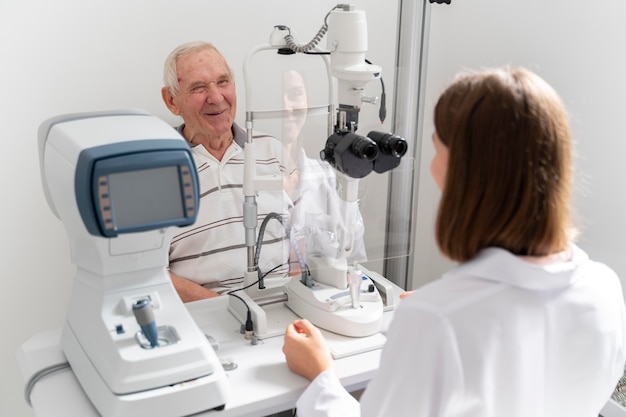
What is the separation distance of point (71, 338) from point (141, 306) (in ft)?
0.89

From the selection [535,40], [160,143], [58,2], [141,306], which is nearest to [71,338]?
[141,306]

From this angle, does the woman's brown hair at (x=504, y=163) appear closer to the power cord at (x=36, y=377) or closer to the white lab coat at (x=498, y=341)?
the white lab coat at (x=498, y=341)

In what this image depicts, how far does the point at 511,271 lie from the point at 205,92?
165 cm

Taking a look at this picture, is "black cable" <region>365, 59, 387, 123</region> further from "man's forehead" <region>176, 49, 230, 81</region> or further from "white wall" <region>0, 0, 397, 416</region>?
"man's forehead" <region>176, 49, 230, 81</region>

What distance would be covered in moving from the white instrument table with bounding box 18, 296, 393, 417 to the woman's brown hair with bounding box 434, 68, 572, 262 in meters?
0.63

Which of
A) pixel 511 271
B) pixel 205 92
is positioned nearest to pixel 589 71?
pixel 205 92

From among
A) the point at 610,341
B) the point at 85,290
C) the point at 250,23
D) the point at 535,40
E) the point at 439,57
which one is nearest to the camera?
the point at 610,341

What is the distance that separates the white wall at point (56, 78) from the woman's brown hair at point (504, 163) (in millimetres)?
1324

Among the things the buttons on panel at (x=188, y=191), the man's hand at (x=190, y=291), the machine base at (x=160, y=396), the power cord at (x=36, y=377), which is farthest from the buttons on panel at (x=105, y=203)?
the man's hand at (x=190, y=291)

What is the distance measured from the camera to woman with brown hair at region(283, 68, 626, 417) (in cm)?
92

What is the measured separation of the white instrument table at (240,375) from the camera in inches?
53.8

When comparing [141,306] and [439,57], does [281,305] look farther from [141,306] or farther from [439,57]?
[439,57]

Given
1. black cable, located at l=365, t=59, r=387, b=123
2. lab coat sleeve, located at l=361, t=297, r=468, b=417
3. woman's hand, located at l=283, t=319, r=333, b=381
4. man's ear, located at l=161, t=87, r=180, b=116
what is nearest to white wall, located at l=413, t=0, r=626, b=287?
black cable, located at l=365, t=59, r=387, b=123

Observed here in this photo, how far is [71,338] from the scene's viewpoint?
4.80 feet
